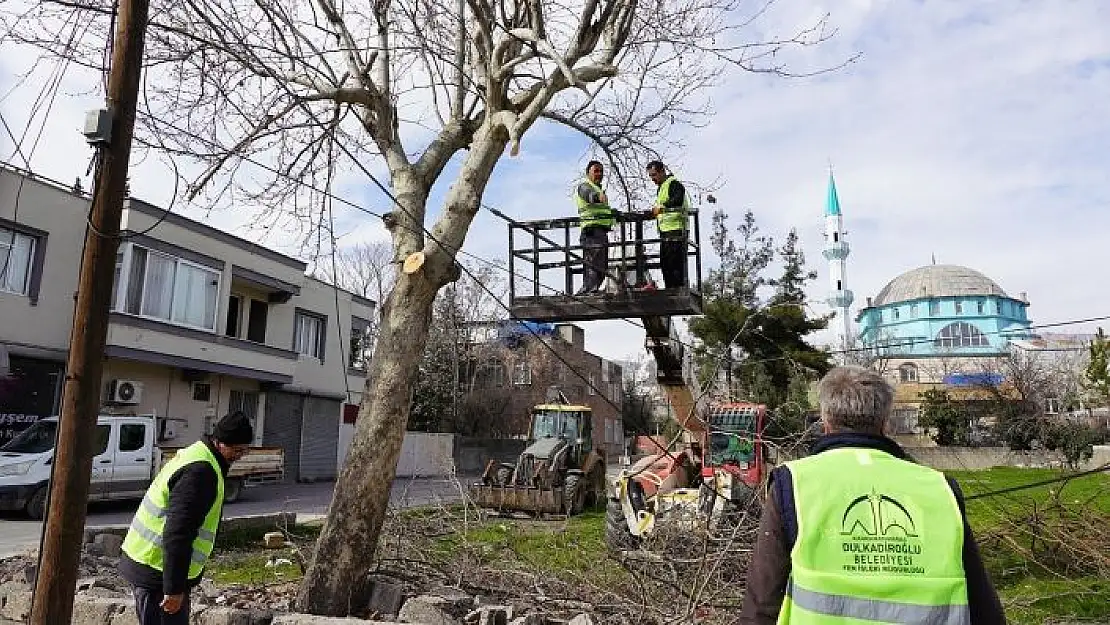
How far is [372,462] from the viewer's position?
6.46 meters

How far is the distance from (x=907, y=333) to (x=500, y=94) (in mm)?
78688

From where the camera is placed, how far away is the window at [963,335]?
2815 inches

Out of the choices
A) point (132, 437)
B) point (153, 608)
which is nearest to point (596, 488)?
point (132, 437)

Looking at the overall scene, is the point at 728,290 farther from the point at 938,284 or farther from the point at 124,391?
the point at 938,284

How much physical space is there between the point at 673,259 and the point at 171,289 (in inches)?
619

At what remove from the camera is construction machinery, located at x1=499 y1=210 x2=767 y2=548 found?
8.39 meters

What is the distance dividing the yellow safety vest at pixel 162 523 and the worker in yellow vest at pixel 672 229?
538 centimetres

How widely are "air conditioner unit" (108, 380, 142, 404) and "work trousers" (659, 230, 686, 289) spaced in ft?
49.7

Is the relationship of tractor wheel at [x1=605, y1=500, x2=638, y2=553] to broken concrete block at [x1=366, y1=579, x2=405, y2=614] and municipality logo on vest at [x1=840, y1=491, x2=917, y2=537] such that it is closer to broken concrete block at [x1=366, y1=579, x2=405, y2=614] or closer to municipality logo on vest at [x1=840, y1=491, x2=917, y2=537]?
broken concrete block at [x1=366, y1=579, x2=405, y2=614]

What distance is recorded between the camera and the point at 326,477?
27500 millimetres

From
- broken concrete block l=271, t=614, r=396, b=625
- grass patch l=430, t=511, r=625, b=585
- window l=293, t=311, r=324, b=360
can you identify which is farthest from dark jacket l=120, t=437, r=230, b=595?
window l=293, t=311, r=324, b=360

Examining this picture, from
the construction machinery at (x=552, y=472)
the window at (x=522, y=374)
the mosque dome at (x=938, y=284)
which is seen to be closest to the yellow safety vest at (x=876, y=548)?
the construction machinery at (x=552, y=472)

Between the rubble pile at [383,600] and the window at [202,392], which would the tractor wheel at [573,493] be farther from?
the window at [202,392]

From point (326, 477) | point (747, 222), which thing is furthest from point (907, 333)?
point (326, 477)
